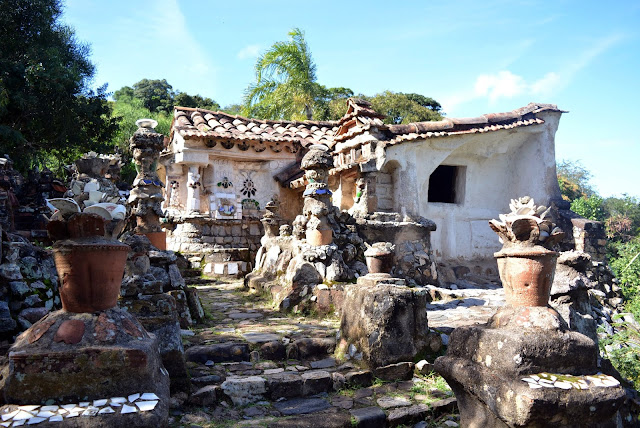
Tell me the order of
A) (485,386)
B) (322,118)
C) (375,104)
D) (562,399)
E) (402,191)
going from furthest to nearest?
1. (375,104)
2. (322,118)
3. (402,191)
4. (485,386)
5. (562,399)

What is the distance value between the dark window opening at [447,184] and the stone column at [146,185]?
7944 millimetres

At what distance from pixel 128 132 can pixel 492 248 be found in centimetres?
2072

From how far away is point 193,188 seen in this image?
13.3m

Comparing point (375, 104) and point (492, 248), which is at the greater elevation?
point (375, 104)

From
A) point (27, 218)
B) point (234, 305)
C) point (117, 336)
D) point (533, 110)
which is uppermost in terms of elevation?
point (533, 110)

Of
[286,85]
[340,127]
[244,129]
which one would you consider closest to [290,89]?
[286,85]

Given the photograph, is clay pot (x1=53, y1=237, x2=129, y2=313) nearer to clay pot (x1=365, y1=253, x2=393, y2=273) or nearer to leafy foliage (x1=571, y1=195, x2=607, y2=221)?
clay pot (x1=365, y1=253, x2=393, y2=273)

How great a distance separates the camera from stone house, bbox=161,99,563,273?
1012cm

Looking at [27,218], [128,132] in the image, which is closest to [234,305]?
[27,218]

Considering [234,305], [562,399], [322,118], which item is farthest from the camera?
[322,118]

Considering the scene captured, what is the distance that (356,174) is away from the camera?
10.2 m

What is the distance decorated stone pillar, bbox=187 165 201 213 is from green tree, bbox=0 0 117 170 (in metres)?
3.66

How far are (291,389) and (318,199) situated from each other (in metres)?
4.03

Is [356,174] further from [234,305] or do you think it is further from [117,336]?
[117,336]
